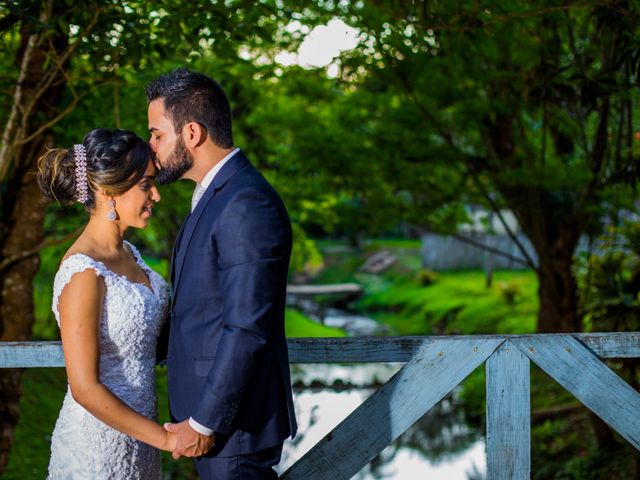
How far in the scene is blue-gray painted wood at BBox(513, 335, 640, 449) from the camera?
2.89 metres

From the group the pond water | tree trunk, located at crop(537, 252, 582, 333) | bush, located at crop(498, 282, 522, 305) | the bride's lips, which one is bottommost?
the pond water

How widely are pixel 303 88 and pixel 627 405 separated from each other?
9134mm

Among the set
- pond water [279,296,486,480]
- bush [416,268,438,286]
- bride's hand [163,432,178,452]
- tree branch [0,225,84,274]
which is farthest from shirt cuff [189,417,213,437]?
bush [416,268,438,286]

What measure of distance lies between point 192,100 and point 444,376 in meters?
1.25

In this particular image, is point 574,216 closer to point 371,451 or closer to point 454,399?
point 454,399

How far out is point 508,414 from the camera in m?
2.94

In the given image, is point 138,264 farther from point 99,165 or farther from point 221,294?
point 221,294

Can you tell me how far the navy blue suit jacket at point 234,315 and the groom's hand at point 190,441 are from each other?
48mm

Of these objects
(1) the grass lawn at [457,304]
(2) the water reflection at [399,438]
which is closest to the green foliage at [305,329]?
(1) the grass lawn at [457,304]

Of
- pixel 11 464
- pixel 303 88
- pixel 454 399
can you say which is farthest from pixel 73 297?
pixel 454 399

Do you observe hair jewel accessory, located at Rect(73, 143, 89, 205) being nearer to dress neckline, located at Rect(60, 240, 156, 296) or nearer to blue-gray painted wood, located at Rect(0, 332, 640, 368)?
dress neckline, located at Rect(60, 240, 156, 296)

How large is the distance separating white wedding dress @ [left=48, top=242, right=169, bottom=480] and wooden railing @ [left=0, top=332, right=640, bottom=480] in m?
→ 0.24

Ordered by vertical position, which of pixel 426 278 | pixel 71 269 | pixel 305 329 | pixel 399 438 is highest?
pixel 71 269

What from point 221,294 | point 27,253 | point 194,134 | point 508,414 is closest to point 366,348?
point 508,414
